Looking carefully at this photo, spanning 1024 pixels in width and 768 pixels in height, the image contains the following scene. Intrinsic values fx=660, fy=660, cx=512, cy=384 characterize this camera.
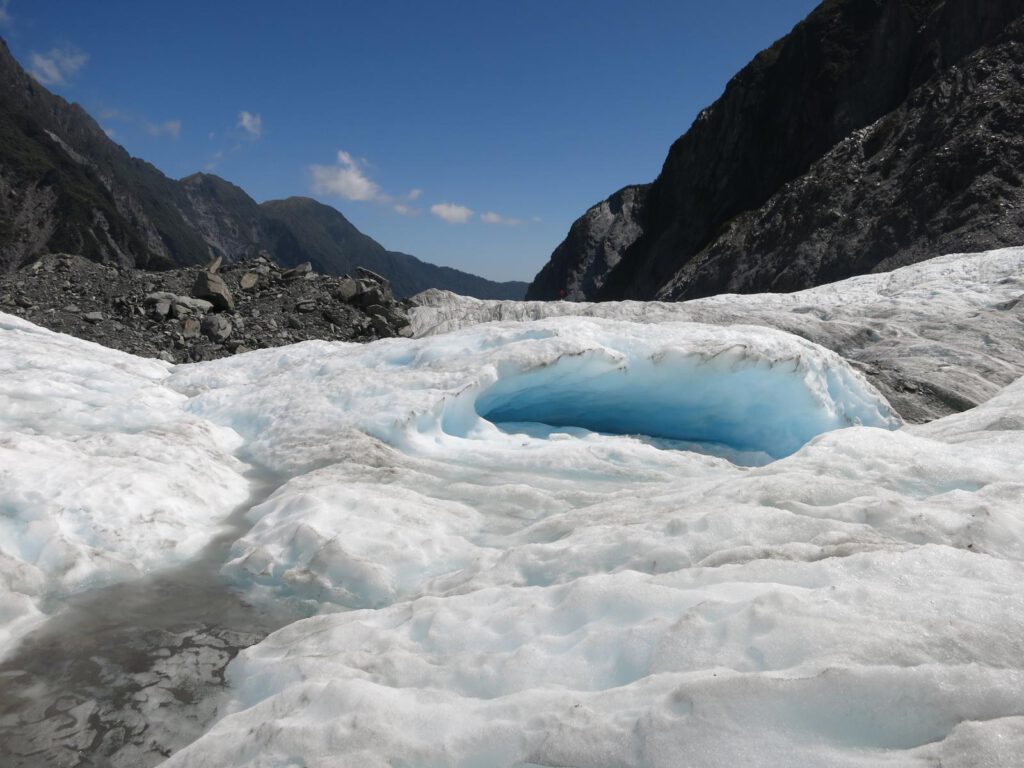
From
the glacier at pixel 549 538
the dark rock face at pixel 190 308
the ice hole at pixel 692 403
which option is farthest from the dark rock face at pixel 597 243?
the glacier at pixel 549 538

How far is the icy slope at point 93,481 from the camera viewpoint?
523 centimetres

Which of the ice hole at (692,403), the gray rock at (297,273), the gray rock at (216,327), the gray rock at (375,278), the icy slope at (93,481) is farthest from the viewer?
the gray rock at (375,278)

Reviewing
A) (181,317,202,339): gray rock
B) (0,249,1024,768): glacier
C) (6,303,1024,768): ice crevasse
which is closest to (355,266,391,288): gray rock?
(181,317,202,339): gray rock

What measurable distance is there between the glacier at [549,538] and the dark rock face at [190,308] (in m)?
8.09

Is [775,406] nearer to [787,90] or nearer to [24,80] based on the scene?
[787,90]

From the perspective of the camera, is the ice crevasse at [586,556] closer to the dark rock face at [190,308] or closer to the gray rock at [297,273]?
the dark rock face at [190,308]

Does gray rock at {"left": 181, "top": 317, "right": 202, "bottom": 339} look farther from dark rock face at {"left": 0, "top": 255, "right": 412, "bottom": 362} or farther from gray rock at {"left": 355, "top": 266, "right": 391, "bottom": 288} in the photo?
gray rock at {"left": 355, "top": 266, "right": 391, "bottom": 288}

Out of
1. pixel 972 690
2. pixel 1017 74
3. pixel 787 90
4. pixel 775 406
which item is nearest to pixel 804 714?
pixel 972 690

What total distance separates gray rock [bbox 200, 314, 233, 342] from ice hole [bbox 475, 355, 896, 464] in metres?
12.6

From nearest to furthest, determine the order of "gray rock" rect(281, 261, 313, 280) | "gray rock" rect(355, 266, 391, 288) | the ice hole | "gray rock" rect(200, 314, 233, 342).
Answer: the ice hole
"gray rock" rect(200, 314, 233, 342)
"gray rock" rect(281, 261, 313, 280)
"gray rock" rect(355, 266, 391, 288)

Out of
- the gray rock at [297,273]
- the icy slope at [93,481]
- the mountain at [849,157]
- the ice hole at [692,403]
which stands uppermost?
the mountain at [849,157]

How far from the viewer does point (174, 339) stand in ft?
64.2

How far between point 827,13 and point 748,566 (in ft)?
272

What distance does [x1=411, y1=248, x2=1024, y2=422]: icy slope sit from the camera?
1401cm
